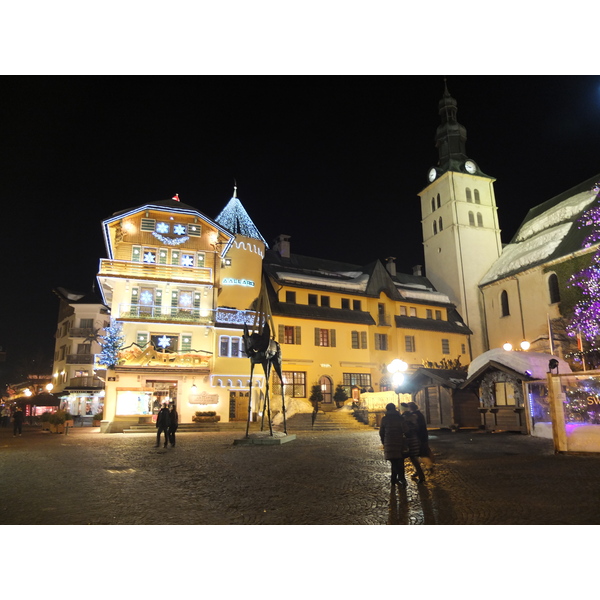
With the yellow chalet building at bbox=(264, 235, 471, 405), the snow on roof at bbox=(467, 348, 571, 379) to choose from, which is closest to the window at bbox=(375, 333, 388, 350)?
the yellow chalet building at bbox=(264, 235, 471, 405)

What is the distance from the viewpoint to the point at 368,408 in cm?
2900

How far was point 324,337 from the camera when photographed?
3781cm

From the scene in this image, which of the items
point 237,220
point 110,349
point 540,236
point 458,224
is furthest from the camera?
point 458,224

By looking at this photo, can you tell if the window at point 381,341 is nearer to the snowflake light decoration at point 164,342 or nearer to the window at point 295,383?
the window at point 295,383

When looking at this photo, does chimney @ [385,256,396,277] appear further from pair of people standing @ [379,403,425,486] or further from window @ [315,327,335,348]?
pair of people standing @ [379,403,425,486]

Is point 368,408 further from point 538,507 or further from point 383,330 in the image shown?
point 538,507

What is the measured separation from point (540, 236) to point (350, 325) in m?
18.6

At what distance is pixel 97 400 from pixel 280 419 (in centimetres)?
2619

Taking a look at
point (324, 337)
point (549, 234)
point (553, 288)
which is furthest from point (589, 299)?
point (324, 337)

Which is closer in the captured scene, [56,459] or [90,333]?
[56,459]

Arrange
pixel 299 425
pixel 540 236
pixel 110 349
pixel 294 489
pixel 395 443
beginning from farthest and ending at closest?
pixel 540 236, pixel 110 349, pixel 299 425, pixel 395 443, pixel 294 489

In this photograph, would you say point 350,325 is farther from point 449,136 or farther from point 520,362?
point 449,136

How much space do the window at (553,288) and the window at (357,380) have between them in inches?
598

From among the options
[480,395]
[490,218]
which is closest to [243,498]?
[480,395]
